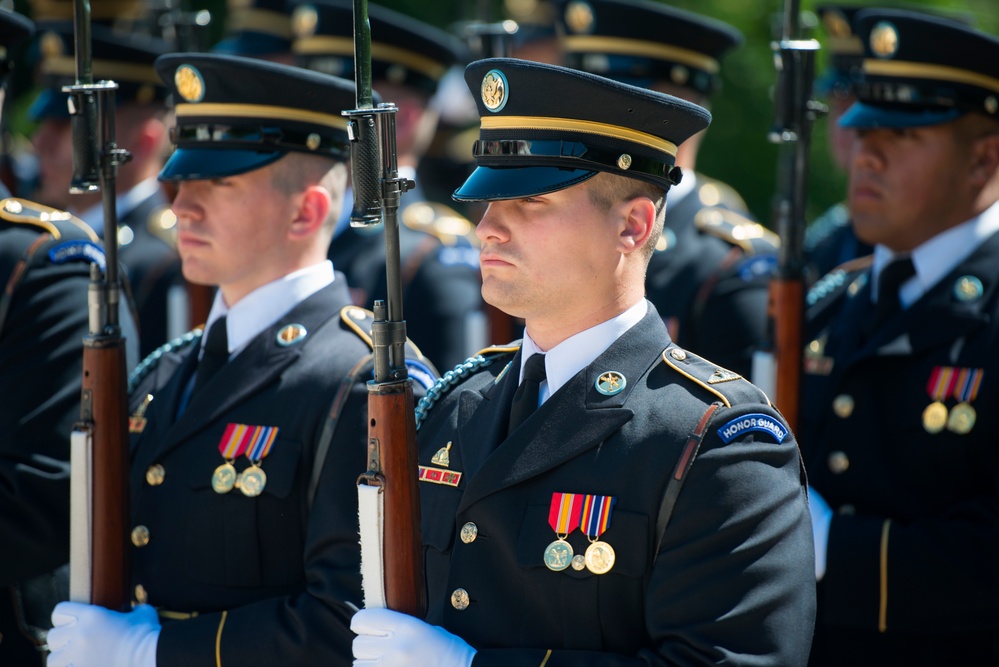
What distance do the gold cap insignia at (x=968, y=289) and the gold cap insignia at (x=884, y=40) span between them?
0.87m

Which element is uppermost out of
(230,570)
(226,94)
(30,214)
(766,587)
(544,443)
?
(226,94)

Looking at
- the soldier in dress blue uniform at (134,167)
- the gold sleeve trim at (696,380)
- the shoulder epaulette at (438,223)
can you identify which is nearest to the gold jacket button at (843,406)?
the gold sleeve trim at (696,380)

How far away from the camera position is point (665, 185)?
3.31 meters

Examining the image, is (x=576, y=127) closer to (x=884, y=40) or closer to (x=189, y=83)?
(x=189, y=83)

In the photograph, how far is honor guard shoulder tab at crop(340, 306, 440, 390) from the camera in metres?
3.99

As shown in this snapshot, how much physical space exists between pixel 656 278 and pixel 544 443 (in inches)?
118

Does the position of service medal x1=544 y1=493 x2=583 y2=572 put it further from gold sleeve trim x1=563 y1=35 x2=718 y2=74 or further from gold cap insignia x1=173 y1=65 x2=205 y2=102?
gold sleeve trim x1=563 y1=35 x2=718 y2=74

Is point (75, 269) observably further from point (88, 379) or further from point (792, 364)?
point (792, 364)

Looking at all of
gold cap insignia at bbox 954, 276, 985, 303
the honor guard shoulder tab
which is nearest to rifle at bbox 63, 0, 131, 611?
the honor guard shoulder tab

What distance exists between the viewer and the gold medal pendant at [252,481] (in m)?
3.79

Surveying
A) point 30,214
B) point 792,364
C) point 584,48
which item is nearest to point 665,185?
point 792,364

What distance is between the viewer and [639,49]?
6328mm

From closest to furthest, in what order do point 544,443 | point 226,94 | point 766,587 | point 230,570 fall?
point 766,587 < point 544,443 < point 230,570 < point 226,94

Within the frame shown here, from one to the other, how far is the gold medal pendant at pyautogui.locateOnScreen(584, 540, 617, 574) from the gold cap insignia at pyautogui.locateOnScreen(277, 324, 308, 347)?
1398mm
